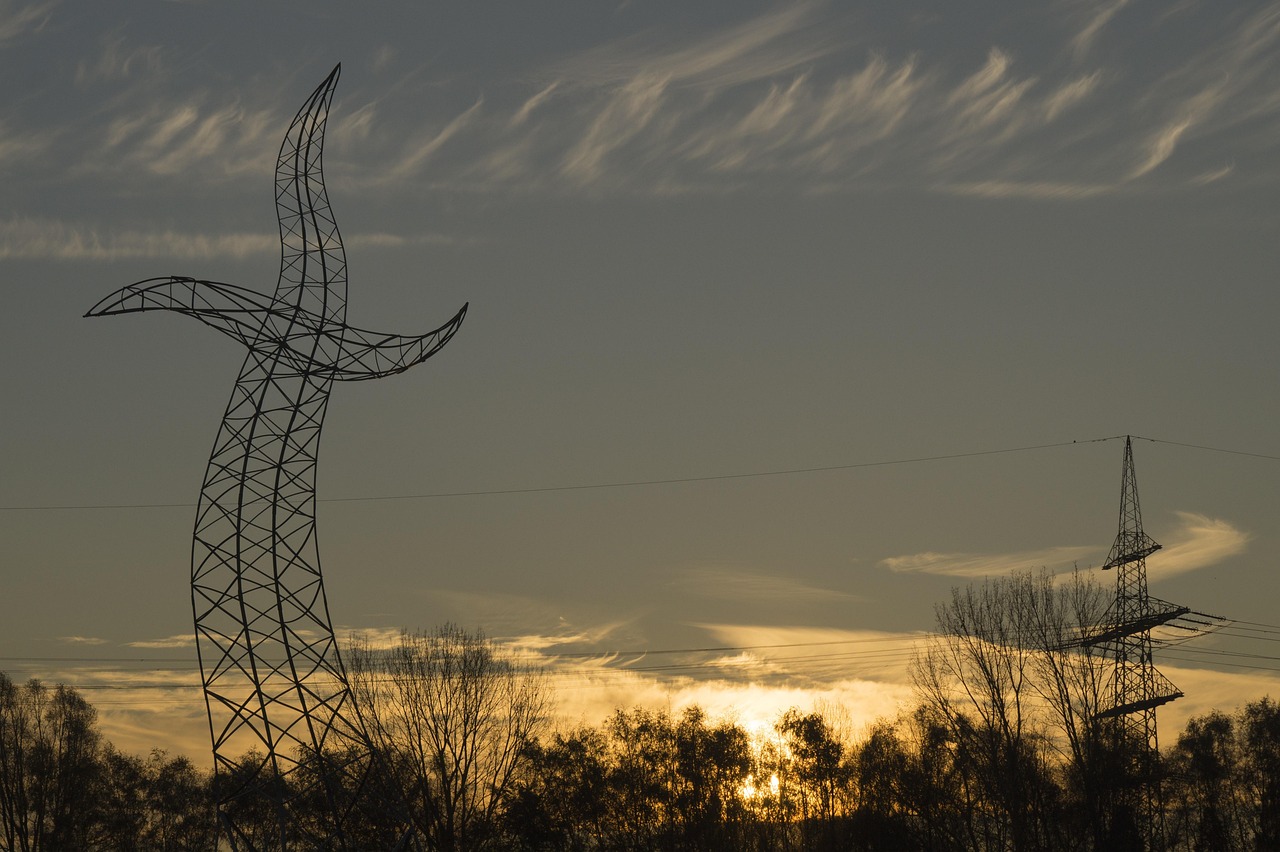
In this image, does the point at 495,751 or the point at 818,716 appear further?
the point at 818,716

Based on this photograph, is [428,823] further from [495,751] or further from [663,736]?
[663,736]

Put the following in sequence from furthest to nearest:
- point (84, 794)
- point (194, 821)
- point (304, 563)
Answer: point (194, 821)
point (84, 794)
point (304, 563)

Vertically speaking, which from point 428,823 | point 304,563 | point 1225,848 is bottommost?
point 1225,848

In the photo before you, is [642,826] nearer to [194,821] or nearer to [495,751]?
[495,751]

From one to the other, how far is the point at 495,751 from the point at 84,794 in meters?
44.1

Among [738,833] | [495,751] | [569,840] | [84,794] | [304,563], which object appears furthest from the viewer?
[84,794]

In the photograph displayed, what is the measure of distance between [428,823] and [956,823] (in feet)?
105

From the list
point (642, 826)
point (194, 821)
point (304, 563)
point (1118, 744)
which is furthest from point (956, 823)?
point (194, 821)

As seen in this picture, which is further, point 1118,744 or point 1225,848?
point 1225,848

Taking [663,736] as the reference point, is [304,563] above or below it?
above

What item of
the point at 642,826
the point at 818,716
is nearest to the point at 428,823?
the point at 642,826

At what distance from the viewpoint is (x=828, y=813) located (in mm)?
91125

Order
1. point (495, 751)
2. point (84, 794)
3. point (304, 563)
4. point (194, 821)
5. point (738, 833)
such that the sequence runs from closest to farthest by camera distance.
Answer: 1. point (304, 563)
2. point (495, 751)
3. point (738, 833)
4. point (84, 794)
5. point (194, 821)

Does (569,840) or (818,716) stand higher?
(818,716)
